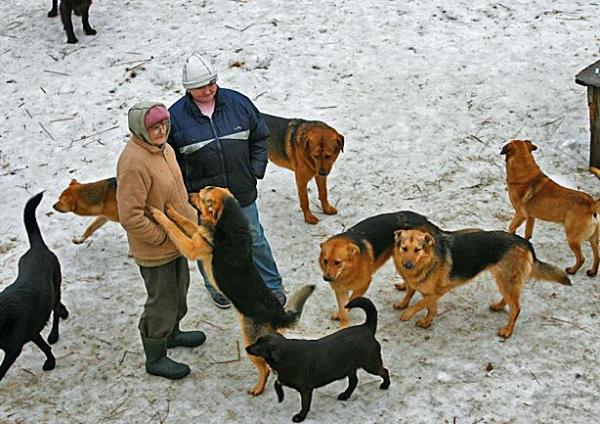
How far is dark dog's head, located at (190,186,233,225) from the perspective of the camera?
526 cm

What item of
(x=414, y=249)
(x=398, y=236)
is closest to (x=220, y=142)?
(x=398, y=236)

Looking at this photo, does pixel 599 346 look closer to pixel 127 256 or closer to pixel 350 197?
pixel 350 197

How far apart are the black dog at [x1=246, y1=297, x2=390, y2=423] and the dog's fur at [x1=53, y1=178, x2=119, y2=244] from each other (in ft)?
8.62

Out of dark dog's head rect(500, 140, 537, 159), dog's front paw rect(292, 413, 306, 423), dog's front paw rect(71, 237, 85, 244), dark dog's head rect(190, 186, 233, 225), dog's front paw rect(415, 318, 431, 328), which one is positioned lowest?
dog's front paw rect(415, 318, 431, 328)

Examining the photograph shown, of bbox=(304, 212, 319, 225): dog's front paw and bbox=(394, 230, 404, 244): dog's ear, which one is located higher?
bbox=(394, 230, 404, 244): dog's ear

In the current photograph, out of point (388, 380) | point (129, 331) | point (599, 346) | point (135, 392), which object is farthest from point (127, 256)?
point (599, 346)

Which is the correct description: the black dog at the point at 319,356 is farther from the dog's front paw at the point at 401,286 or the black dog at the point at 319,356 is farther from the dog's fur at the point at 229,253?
the dog's front paw at the point at 401,286

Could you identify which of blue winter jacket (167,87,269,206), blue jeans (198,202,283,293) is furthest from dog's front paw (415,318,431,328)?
blue winter jacket (167,87,269,206)

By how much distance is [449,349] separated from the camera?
612cm

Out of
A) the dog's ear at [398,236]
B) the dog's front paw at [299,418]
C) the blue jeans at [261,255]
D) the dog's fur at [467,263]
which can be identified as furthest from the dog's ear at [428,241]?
the dog's front paw at [299,418]

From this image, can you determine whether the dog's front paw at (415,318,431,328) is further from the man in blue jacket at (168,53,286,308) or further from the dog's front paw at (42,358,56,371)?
the dog's front paw at (42,358,56,371)

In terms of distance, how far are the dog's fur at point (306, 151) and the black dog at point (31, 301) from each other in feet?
8.96

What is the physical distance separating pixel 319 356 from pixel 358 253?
118 centimetres

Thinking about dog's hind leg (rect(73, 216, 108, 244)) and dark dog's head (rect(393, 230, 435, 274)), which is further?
dog's hind leg (rect(73, 216, 108, 244))
